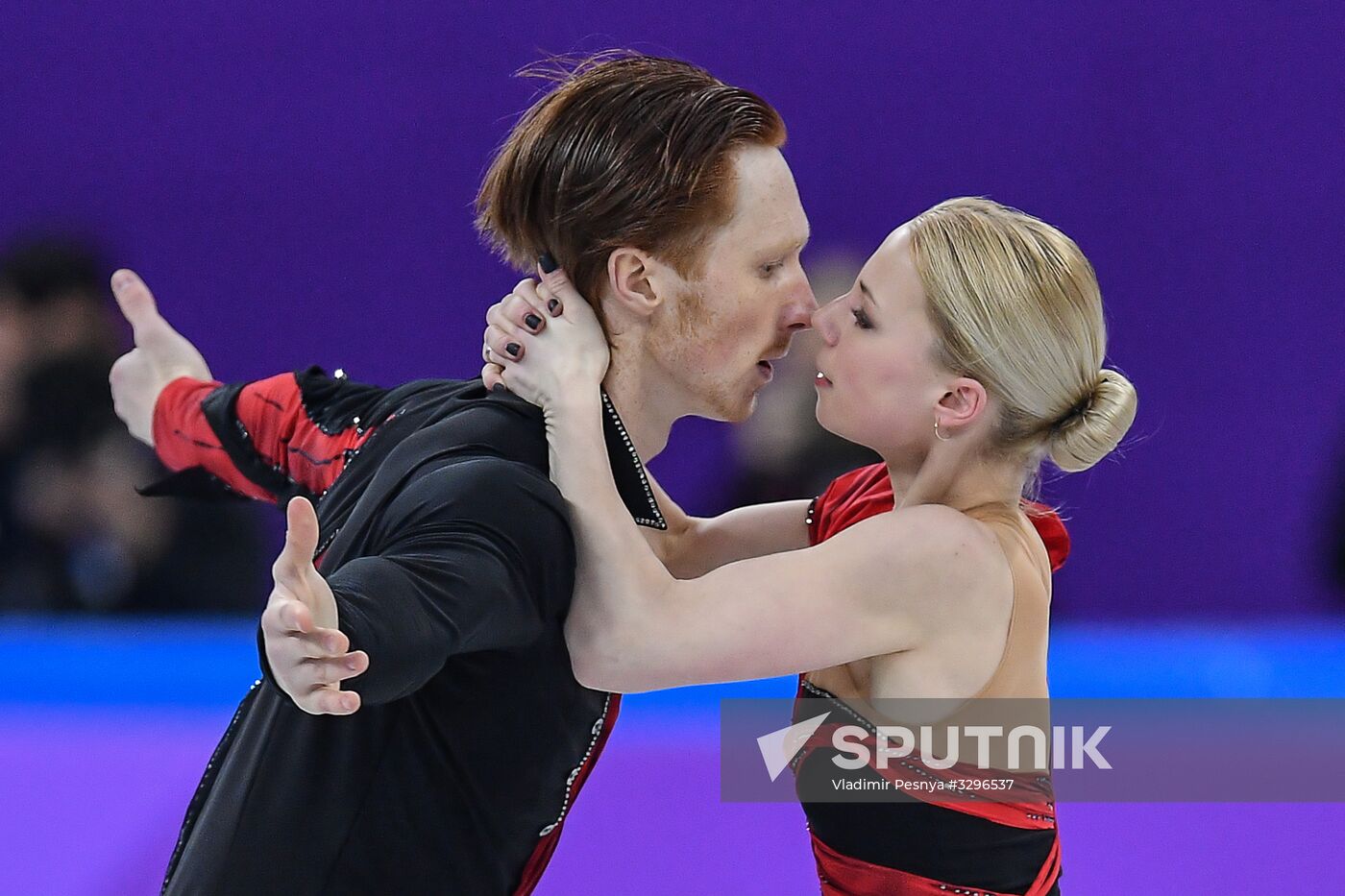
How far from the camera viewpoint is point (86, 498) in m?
5.35

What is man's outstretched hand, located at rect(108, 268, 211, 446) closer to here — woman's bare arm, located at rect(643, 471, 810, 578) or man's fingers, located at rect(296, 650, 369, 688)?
woman's bare arm, located at rect(643, 471, 810, 578)

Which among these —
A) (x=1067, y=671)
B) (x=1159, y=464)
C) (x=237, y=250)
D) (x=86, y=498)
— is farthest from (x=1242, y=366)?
(x=86, y=498)

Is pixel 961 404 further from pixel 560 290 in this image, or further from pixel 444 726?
pixel 444 726

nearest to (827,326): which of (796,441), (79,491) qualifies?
(796,441)

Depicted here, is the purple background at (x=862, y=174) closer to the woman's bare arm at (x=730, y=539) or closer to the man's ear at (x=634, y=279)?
the woman's bare arm at (x=730, y=539)

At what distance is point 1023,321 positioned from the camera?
7.11 ft

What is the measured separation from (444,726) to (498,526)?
304 mm

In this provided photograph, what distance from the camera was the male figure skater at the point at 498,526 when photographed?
1.64 m

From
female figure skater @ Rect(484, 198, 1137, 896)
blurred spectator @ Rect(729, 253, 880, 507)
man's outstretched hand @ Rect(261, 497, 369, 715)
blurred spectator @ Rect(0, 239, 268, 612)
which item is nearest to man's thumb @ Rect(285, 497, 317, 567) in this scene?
man's outstretched hand @ Rect(261, 497, 369, 715)

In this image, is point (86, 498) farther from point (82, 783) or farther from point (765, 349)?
point (765, 349)

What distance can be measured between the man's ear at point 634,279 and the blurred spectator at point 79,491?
3.21 m

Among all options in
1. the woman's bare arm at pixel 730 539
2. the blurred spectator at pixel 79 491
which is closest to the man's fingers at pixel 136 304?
the woman's bare arm at pixel 730 539

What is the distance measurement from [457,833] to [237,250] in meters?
4.39

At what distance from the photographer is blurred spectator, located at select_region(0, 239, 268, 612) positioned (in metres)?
5.12
